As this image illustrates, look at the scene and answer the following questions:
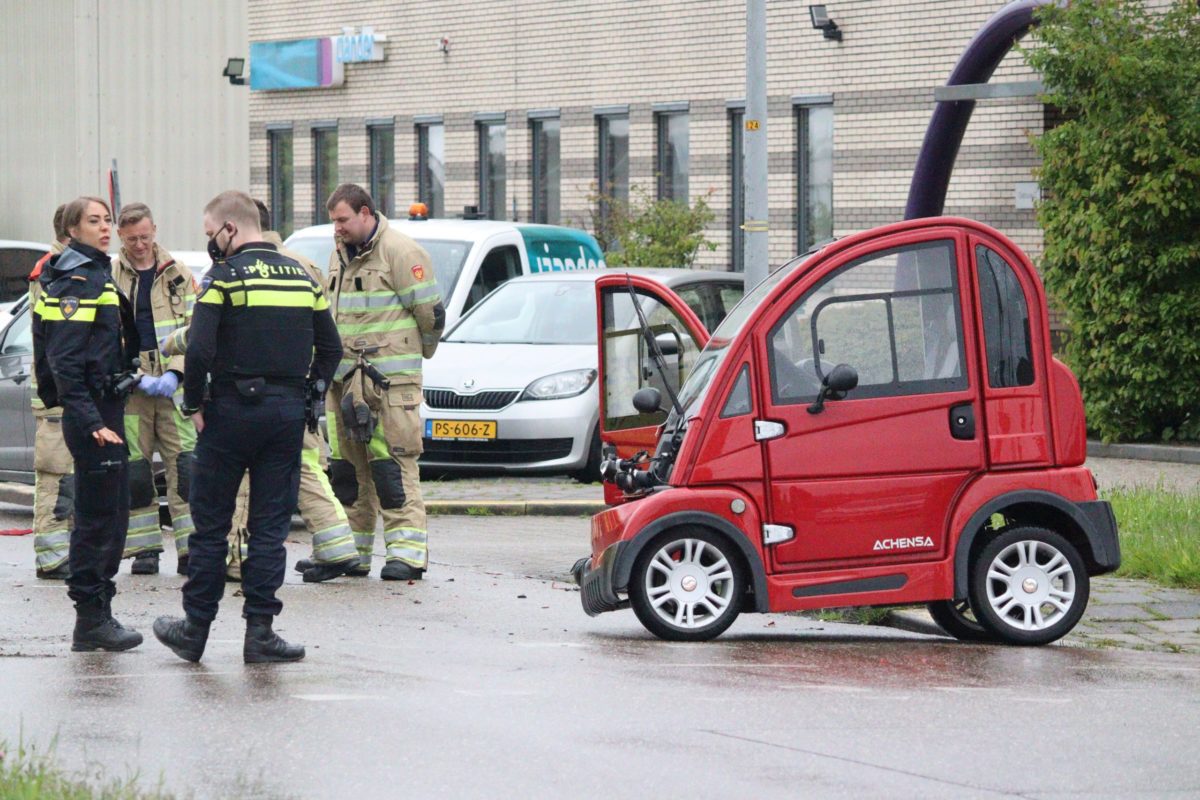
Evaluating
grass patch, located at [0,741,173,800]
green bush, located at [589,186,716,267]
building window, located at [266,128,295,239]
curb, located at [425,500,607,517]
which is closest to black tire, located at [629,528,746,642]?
grass patch, located at [0,741,173,800]

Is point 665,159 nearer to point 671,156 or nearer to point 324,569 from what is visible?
point 671,156

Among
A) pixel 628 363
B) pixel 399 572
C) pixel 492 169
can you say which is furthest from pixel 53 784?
pixel 492 169

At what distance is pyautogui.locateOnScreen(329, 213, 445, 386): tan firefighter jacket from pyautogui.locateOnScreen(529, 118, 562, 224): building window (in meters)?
16.3

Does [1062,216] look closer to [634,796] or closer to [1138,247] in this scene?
[1138,247]

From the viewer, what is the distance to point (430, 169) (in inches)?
1113

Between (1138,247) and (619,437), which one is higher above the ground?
(1138,247)

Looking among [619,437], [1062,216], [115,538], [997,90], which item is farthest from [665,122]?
[115,538]

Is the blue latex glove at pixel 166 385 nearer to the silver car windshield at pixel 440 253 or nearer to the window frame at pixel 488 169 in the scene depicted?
the silver car windshield at pixel 440 253

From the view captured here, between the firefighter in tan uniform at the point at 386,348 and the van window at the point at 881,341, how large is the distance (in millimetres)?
2482

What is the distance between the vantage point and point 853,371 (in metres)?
8.22

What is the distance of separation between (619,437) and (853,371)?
1707 mm

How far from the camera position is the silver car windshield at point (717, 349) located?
8414 mm

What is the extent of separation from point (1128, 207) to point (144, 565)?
27.6 feet

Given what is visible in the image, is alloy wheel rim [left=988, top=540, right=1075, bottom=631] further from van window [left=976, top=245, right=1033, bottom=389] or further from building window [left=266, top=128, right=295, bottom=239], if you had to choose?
building window [left=266, top=128, right=295, bottom=239]
